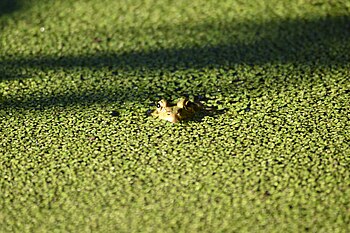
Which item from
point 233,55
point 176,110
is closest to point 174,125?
point 176,110

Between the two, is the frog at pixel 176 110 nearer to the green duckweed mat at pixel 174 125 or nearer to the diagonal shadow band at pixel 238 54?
the green duckweed mat at pixel 174 125

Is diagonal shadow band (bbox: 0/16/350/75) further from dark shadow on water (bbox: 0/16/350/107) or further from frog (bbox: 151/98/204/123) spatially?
frog (bbox: 151/98/204/123)

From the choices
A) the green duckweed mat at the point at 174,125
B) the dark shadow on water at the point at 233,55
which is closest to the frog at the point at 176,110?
the green duckweed mat at the point at 174,125

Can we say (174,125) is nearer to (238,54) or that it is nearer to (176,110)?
(176,110)

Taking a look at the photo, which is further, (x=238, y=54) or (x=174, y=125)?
(x=238, y=54)

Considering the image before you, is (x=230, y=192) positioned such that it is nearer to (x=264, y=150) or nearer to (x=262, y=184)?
(x=262, y=184)

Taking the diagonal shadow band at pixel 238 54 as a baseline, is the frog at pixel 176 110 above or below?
below

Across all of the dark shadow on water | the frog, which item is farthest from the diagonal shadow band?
the frog
